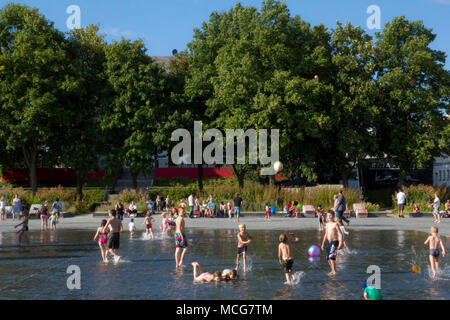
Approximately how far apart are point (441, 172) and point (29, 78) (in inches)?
1975

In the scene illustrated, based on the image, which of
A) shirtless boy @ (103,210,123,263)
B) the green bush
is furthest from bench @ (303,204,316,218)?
shirtless boy @ (103,210,123,263)

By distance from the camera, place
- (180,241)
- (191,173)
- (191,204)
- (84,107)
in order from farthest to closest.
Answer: (191,173), (84,107), (191,204), (180,241)

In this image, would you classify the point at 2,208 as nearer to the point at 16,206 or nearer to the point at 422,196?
the point at 16,206

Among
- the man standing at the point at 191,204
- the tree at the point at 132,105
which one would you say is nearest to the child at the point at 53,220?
the man standing at the point at 191,204

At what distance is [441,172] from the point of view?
2889 inches

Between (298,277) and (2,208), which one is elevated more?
(2,208)

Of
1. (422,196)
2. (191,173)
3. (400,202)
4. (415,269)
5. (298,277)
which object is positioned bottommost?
(298,277)

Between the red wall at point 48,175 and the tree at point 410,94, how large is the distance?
3210cm

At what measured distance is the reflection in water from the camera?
12.9 metres

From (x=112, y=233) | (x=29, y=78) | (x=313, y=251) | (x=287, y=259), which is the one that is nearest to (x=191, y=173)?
(x=29, y=78)

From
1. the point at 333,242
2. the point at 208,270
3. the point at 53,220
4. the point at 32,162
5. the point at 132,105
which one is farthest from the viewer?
the point at 32,162

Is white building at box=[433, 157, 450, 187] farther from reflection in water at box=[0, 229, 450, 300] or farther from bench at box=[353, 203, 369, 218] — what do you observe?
reflection in water at box=[0, 229, 450, 300]

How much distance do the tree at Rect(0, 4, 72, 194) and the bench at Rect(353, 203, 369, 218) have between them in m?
25.6

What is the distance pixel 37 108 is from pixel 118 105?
22.4 ft
